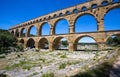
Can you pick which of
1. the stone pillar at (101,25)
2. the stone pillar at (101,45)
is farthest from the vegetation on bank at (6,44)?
the stone pillar at (101,25)

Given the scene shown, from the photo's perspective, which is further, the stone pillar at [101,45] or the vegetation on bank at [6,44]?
the vegetation on bank at [6,44]

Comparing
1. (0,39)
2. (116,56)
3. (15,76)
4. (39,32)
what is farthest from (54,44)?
(116,56)

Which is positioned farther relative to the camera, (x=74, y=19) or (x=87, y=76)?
(x=74, y=19)

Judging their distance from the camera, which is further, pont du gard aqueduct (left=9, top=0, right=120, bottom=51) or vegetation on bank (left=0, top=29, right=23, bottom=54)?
vegetation on bank (left=0, top=29, right=23, bottom=54)

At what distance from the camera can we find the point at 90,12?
25.3 metres

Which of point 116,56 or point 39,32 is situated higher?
point 39,32

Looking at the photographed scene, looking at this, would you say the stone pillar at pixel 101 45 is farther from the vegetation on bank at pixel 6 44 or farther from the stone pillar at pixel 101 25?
the vegetation on bank at pixel 6 44

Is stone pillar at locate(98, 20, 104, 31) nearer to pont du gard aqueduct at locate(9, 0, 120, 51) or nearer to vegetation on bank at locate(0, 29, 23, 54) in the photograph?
pont du gard aqueduct at locate(9, 0, 120, 51)

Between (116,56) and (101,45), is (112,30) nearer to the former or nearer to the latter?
(101,45)

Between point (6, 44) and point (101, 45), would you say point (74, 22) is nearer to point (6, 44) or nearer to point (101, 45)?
point (101, 45)

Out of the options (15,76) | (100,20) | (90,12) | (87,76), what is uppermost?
(90,12)

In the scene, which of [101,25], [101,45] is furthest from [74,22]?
[101,45]

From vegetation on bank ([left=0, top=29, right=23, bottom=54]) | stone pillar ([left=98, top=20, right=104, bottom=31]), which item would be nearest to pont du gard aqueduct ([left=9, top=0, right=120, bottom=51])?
stone pillar ([left=98, top=20, right=104, bottom=31])

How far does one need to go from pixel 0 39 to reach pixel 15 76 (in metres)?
22.8
